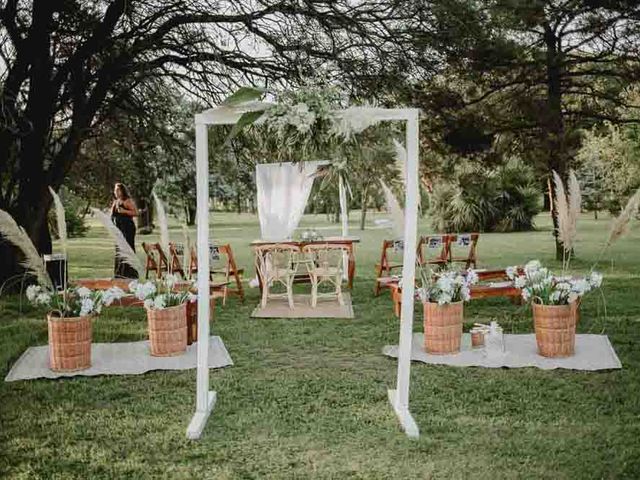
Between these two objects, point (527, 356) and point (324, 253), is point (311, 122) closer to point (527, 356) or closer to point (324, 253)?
point (527, 356)

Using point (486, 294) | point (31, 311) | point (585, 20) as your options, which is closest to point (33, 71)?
point (31, 311)

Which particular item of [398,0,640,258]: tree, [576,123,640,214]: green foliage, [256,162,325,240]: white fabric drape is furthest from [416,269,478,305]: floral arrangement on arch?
[576,123,640,214]: green foliage

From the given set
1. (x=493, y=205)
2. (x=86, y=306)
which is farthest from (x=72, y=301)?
(x=493, y=205)

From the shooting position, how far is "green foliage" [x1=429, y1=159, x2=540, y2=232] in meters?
21.4

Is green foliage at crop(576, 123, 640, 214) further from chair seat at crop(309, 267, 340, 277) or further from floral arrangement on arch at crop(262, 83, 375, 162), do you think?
floral arrangement on arch at crop(262, 83, 375, 162)

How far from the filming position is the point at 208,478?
3.33m

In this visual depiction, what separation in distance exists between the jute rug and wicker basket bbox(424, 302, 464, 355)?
202 cm

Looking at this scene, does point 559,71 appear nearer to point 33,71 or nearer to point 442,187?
point 33,71

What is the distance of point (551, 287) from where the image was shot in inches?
223

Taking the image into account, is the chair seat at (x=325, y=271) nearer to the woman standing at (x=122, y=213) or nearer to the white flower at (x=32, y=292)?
the woman standing at (x=122, y=213)

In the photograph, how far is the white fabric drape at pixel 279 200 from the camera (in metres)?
12.0

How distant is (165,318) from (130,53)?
4358 millimetres

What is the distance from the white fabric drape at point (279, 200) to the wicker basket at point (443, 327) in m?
6.41

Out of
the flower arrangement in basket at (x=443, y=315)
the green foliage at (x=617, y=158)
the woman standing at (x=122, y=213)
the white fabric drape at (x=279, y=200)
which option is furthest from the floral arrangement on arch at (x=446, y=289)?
the green foliage at (x=617, y=158)
